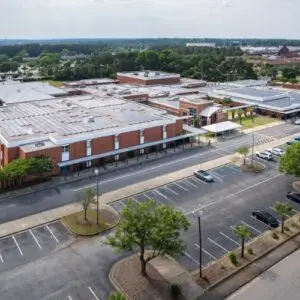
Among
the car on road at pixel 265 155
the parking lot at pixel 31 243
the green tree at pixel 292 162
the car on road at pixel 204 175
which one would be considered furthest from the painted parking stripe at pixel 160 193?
the car on road at pixel 265 155

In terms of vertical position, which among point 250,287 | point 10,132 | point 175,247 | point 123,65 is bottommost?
point 250,287

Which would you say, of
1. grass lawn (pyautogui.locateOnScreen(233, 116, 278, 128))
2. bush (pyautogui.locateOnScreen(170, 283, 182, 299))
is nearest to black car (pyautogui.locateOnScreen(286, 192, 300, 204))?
bush (pyautogui.locateOnScreen(170, 283, 182, 299))

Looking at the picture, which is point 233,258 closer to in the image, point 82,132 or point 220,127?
point 82,132

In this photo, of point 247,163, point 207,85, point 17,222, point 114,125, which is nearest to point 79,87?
point 207,85

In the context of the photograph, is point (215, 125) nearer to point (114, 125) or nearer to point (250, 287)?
point (114, 125)

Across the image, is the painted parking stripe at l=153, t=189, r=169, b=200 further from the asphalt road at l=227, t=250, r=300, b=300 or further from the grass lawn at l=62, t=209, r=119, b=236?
the asphalt road at l=227, t=250, r=300, b=300

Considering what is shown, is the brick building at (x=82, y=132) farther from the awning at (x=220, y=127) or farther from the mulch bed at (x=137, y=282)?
the mulch bed at (x=137, y=282)

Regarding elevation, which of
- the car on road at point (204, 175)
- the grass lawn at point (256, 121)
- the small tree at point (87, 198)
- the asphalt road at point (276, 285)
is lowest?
the asphalt road at point (276, 285)
